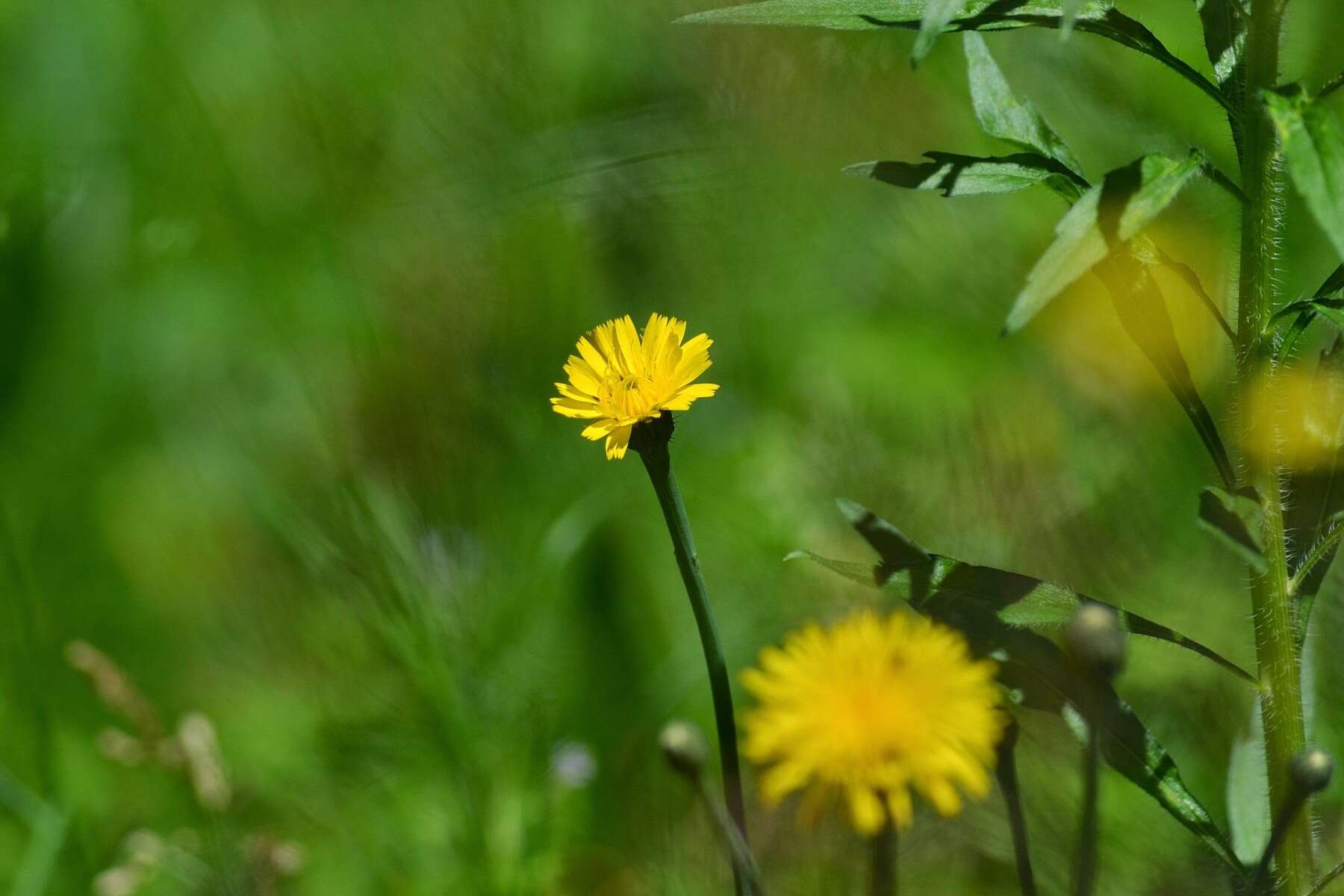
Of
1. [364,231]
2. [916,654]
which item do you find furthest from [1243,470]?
[364,231]

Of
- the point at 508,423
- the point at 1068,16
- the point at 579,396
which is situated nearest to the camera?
the point at 1068,16

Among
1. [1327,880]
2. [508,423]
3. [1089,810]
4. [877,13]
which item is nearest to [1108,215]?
[877,13]

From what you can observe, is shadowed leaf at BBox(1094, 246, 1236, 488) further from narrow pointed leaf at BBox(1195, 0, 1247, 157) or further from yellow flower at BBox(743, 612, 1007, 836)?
yellow flower at BBox(743, 612, 1007, 836)

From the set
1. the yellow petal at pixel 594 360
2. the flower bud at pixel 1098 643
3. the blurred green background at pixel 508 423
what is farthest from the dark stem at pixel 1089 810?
the blurred green background at pixel 508 423

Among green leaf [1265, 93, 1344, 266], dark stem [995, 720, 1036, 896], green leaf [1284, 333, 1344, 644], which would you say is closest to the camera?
green leaf [1265, 93, 1344, 266]

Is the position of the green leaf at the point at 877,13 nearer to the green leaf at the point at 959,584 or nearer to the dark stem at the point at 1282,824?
the green leaf at the point at 959,584

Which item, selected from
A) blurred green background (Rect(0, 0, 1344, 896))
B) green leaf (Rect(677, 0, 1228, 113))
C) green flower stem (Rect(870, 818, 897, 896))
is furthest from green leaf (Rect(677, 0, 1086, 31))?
blurred green background (Rect(0, 0, 1344, 896))

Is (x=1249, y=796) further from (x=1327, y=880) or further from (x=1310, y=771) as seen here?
(x=1310, y=771)
